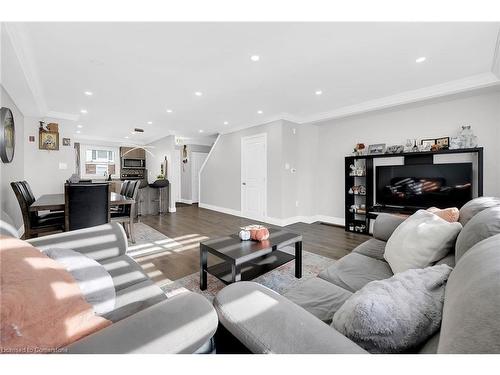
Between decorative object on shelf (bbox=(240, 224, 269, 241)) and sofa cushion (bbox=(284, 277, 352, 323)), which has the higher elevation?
decorative object on shelf (bbox=(240, 224, 269, 241))

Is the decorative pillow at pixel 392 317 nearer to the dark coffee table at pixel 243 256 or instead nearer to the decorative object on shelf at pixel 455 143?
the dark coffee table at pixel 243 256

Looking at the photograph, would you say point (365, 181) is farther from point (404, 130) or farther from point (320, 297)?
point (320, 297)

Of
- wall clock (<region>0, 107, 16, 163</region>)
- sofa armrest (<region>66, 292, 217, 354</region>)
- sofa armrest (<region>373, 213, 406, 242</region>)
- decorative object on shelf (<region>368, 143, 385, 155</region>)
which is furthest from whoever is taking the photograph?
decorative object on shelf (<region>368, 143, 385, 155</region>)

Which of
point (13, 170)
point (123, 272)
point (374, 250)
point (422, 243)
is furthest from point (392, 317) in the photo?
point (13, 170)

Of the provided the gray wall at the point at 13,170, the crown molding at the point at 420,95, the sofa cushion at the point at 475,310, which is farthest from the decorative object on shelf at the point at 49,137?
the sofa cushion at the point at 475,310

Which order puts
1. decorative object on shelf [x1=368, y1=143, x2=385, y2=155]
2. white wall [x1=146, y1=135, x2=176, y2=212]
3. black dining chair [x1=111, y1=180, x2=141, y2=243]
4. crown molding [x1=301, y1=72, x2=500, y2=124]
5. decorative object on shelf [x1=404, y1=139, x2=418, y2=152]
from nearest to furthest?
crown molding [x1=301, y1=72, x2=500, y2=124]
black dining chair [x1=111, y1=180, x2=141, y2=243]
decorative object on shelf [x1=404, y1=139, x2=418, y2=152]
decorative object on shelf [x1=368, y1=143, x2=385, y2=155]
white wall [x1=146, y1=135, x2=176, y2=212]

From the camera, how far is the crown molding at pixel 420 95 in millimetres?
2818

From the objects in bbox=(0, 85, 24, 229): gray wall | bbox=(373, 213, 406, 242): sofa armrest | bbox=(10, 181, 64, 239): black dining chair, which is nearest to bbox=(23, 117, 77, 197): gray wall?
bbox=(0, 85, 24, 229): gray wall

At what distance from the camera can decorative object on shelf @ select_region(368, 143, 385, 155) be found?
3.95 metres

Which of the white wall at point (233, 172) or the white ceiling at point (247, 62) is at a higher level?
the white ceiling at point (247, 62)

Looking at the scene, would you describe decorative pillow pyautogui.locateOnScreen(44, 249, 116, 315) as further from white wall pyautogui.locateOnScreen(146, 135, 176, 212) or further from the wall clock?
white wall pyautogui.locateOnScreen(146, 135, 176, 212)

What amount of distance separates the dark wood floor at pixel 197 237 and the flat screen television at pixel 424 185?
34.1 inches

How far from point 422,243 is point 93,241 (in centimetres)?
212

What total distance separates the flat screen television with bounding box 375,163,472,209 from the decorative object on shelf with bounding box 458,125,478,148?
271 millimetres
